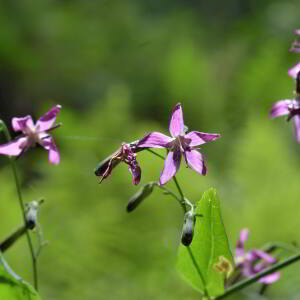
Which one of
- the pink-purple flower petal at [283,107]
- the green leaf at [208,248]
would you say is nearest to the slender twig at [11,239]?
the green leaf at [208,248]

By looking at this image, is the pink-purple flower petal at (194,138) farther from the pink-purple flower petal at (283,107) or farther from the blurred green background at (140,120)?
the blurred green background at (140,120)

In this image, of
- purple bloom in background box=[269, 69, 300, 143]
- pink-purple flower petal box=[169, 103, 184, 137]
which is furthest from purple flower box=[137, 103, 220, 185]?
purple bloom in background box=[269, 69, 300, 143]

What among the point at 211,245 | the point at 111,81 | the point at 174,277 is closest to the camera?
the point at 211,245

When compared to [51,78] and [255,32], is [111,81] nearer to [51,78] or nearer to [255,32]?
[51,78]

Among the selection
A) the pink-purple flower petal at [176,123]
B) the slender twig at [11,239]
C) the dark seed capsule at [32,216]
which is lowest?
the slender twig at [11,239]

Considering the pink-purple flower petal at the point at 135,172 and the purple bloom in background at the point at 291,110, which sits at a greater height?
the purple bloom in background at the point at 291,110

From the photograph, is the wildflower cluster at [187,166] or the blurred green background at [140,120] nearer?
the wildflower cluster at [187,166]

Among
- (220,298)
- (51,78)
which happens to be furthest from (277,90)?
(220,298)
